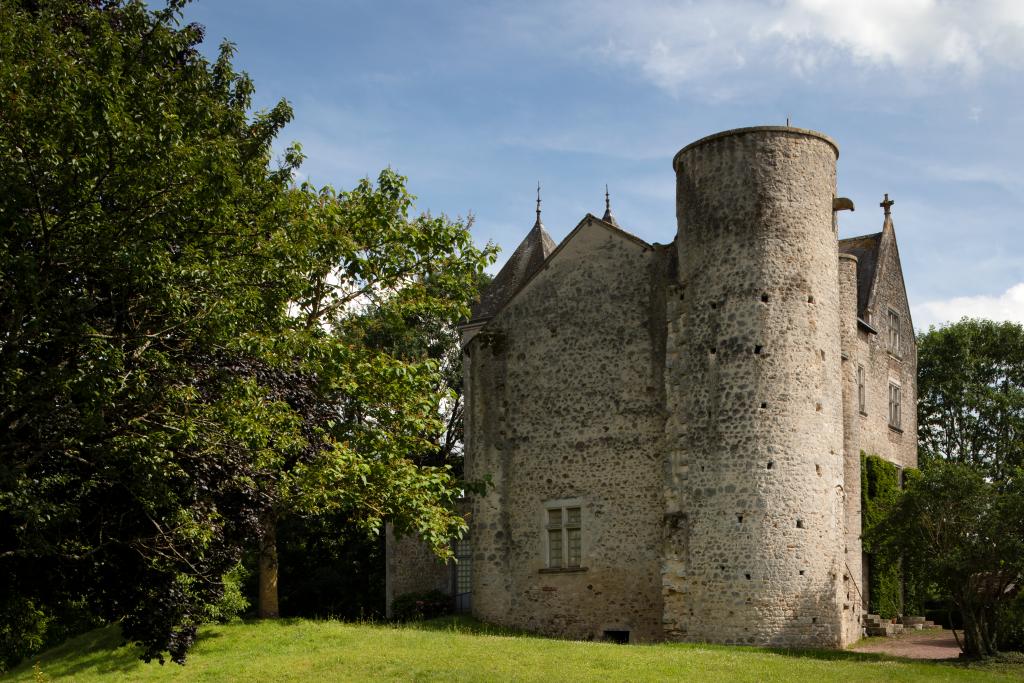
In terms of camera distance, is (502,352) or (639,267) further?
(502,352)

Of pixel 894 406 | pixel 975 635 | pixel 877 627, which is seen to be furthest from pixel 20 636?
pixel 894 406

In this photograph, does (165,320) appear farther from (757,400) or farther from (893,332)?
(893,332)

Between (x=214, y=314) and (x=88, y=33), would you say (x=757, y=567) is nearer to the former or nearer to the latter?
(x=214, y=314)

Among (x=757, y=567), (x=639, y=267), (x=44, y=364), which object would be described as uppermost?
(x=639, y=267)

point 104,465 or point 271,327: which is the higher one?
point 271,327

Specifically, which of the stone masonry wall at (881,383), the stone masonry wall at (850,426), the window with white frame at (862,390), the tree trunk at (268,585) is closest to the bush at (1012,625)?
the stone masonry wall at (850,426)

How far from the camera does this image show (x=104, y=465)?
46.1 feet

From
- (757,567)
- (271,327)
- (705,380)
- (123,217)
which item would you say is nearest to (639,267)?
(705,380)

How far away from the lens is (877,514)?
Result: 28.2 metres

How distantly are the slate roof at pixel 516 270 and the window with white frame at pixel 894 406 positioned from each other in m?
11.7

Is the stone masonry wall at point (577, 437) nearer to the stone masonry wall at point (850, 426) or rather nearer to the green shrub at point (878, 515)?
the stone masonry wall at point (850, 426)

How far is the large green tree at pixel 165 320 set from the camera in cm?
1194

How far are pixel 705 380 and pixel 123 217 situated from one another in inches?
584

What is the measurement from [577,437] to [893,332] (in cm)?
1176
